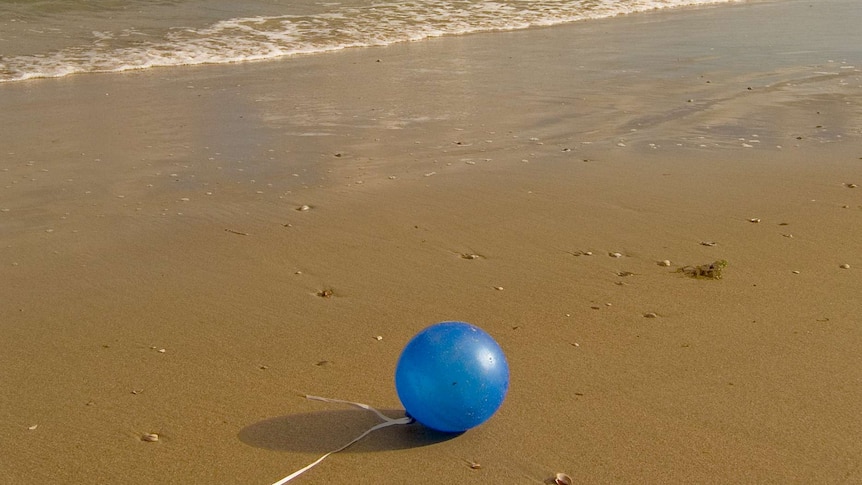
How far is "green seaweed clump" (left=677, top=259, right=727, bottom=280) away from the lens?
494cm

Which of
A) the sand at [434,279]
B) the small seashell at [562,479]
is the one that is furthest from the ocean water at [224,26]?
the small seashell at [562,479]

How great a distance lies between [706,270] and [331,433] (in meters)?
2.48

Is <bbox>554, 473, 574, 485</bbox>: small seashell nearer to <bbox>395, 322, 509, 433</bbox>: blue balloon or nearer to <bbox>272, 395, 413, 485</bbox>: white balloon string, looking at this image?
<bbox>395, 322, 509, 433</bbox>: blue balloon

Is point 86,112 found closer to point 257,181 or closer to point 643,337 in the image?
point 257,181

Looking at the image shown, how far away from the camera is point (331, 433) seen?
3.39 metres

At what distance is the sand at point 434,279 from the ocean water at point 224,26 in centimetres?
351

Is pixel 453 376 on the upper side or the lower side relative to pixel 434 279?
upper

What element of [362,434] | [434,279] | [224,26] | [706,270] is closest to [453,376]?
[362,434]

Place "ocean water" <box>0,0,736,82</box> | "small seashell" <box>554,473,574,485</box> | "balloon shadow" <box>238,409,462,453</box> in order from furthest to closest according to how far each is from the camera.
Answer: "ocean water" <box>0,0,736,82</box>, "balloon shadow" <box>238,409,462,453</box>, "small seashell" <box>554,473,574,485</box>

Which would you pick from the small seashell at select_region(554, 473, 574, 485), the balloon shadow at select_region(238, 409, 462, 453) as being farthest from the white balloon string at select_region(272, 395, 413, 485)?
the small seashell at select_region(554, 473, 574, 485)

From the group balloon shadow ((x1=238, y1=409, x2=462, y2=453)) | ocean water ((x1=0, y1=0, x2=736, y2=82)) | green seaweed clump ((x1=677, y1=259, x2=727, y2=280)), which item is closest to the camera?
balloon shadow ((x1=238, y1=409, x2=462, y2=453))

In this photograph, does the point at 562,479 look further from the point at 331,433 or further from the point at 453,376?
the point at 331,433

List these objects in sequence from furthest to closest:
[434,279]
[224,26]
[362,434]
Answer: [224,26] → [434,279] → [362,434]

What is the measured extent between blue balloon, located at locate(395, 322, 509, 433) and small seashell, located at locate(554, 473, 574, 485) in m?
0.32
